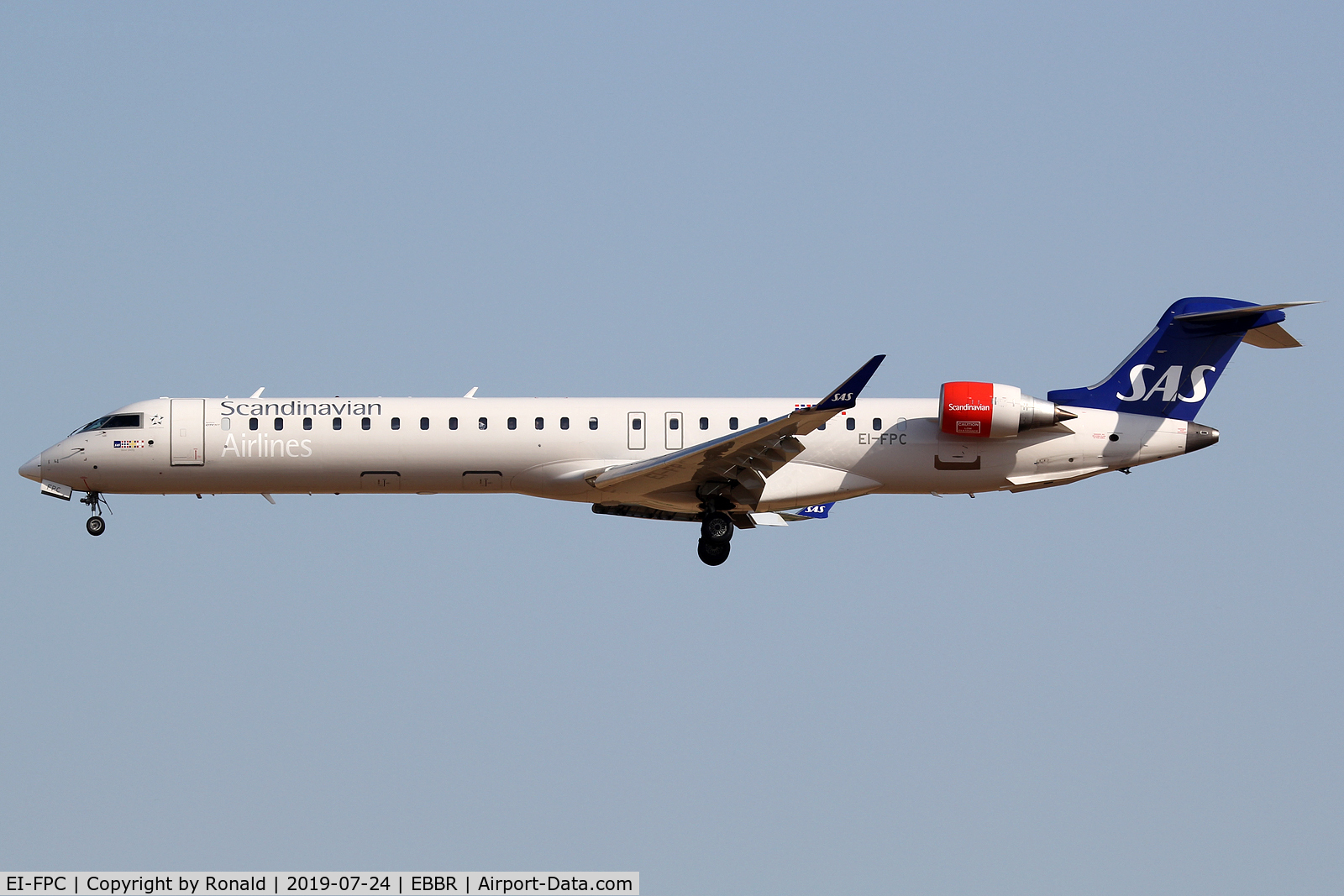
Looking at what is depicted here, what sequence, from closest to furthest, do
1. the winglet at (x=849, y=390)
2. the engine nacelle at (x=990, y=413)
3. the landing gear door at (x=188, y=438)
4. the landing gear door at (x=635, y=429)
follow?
the winglet at (x=849, y=390) → the engine nacelle at (x=990, y=413) → the landing gear door at (x=635, y=429) → the landing gear door at (x=188, y=438)

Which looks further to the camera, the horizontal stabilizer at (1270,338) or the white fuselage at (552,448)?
the horizontal stabilizer at (1270,338)

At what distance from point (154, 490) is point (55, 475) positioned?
6.13 feet

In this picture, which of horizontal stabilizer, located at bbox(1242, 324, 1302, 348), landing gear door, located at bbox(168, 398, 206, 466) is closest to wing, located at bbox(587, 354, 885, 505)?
landing gear door, located at bbox(168, 398, 206, 466)

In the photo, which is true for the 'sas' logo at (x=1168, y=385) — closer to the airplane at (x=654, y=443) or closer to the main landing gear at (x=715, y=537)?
the airplane at (x=654, y=443)

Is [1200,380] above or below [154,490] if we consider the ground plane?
above

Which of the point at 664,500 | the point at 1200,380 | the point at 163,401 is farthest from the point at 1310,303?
the point at 163,401

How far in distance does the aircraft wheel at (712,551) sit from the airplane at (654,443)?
0.07ft

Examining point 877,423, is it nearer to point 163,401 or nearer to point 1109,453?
point 1109,453

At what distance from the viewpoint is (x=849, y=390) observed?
2583 cm

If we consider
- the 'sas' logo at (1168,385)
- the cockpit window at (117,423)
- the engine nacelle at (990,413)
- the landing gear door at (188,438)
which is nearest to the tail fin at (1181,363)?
the 'sas' logo at (1168,385)

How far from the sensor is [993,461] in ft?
98.5

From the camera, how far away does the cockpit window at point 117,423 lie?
30562 millimetres

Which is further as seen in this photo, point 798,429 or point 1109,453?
point 1109,453

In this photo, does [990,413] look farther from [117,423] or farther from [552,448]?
[117,423]
